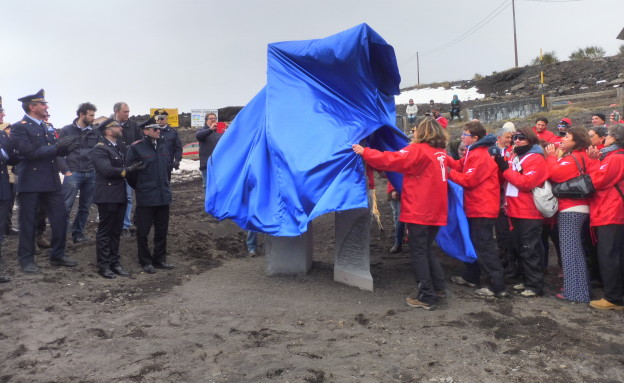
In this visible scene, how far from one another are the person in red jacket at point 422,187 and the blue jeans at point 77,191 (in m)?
4.25

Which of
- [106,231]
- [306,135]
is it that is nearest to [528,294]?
[306,135]

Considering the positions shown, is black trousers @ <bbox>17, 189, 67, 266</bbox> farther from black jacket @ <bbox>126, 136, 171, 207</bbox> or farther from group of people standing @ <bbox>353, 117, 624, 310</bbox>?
group of people standing @ <bbox>353, 117, 624, 310</bbox>

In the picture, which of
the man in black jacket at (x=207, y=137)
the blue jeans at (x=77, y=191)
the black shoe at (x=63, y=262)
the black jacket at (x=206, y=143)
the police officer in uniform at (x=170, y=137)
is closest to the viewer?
the black shoe at (x=63, y=262)

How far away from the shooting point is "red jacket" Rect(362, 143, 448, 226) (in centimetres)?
490

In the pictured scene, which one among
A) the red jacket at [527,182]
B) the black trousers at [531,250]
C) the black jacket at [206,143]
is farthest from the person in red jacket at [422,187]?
the black jacket at [206,143]

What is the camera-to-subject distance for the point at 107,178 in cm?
598

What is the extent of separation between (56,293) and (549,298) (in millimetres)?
5201

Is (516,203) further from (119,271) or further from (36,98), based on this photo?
(36,98)

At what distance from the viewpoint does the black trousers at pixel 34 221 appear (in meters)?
5.77

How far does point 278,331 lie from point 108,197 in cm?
285

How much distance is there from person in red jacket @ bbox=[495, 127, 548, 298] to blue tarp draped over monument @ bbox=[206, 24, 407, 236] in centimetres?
126

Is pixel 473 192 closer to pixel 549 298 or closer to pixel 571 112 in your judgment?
pixel 549 298

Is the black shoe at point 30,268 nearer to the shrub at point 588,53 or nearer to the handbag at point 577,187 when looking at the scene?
the handbag at point 577,187

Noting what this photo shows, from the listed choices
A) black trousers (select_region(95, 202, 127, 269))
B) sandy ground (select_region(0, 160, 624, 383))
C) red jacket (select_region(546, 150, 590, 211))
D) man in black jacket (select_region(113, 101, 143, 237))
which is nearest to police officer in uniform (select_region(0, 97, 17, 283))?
sandy ground (select_region(0, 160, 624, 383))
